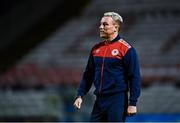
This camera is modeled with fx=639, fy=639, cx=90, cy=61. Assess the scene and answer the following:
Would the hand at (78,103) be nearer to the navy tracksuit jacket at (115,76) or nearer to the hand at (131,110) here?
the navy tracksuit jacket at (115,76)

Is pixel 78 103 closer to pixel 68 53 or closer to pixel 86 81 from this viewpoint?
pixel 86 81

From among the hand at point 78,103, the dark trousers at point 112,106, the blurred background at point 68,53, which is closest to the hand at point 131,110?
the dark trousers at point 112,106

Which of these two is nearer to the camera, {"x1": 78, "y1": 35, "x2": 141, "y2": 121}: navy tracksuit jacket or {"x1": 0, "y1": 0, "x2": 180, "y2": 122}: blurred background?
{"x1": 78, "y1": 35, "x2": 141, "y2": 121}: navy tracksuit jacket

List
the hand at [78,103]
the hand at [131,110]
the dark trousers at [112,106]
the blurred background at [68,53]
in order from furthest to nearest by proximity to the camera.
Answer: the blurred background at [68,53], the hand at [78,103], the dark trousers at [112,106], the hand at [131,110]

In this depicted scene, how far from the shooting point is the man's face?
4.74 metres

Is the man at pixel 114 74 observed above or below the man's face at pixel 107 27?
below

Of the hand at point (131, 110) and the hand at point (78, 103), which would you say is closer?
the hand at point (131, 110)

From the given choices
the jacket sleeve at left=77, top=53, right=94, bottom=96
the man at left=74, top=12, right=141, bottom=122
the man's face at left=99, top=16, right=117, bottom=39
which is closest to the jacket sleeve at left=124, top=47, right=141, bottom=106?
the man at left=74, top=12, right=141, bottom=122

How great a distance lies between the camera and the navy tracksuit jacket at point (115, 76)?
4.76 m

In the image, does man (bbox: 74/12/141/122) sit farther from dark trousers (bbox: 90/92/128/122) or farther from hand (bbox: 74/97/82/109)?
hand (bbox: 74/97/82/109)

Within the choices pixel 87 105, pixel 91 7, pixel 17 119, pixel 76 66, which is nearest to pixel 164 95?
pixel 87 105

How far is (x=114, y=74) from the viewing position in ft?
15.6

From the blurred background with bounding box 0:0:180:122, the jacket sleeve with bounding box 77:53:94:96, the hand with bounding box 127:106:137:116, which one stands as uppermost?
the jacket sleeve with bounding box 77:53:94:96

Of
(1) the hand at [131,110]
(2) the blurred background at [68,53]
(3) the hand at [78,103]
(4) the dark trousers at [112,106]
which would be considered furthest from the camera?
(2) the blurred background at [68,53]
